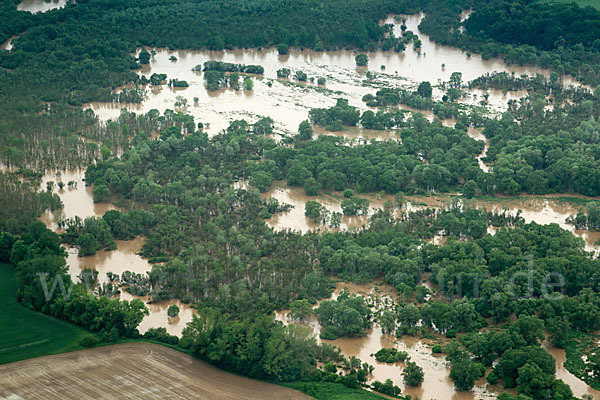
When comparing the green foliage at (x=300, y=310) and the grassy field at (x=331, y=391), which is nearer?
the grassy field at (x=331, y=391)

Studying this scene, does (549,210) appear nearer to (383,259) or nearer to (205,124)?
(383,259)

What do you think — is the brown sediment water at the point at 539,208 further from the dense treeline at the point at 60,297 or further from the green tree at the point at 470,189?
the dense treeline at the point at 60,297

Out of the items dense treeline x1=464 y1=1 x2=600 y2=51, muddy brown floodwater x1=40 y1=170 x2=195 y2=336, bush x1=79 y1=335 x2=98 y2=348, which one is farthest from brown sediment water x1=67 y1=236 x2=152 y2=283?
dense treeline x1=464 y1=1 x2=600 y2=51

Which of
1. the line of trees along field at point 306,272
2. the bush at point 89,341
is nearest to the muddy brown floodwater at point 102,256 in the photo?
the line of trees along field at point 306,272

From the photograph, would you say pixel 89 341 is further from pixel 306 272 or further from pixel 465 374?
pixel 465 374

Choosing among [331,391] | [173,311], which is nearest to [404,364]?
[331,391]

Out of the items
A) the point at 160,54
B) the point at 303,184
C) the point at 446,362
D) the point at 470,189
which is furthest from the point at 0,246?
the point at 160,54

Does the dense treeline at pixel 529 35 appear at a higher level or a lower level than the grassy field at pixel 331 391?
higher

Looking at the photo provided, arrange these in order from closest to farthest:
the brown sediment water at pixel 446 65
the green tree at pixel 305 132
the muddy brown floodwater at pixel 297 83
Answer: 1. the green tree at pixel 305 132
2. the muddy brown floodwater at pixel 297 83
3. the brown sediment water at pixel 446 65
